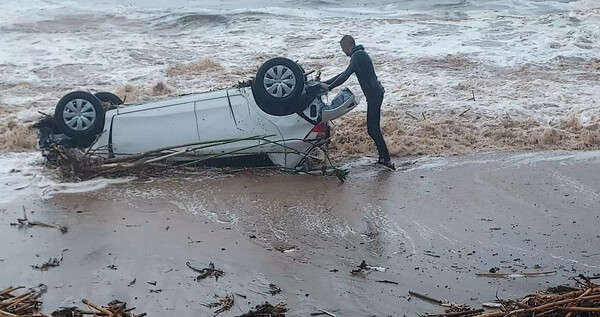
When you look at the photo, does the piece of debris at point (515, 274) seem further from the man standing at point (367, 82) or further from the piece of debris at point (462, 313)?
the man standing at point (367, 82)

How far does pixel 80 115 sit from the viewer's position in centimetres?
852

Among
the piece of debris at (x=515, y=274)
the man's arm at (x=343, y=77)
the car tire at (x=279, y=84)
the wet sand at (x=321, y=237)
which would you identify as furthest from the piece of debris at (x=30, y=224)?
the piece of debris at (x=515, y=274)

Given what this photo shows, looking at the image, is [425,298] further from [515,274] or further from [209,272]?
[209,272]

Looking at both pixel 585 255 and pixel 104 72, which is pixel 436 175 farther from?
pixel 104 72

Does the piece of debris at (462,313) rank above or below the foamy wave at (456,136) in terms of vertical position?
above

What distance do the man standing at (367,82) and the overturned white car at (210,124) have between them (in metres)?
0.24

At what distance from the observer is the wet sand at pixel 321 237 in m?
5.46

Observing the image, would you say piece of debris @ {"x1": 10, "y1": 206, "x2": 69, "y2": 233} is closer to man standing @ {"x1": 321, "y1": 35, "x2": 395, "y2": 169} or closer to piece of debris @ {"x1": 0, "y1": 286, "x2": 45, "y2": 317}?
piece of debris @ {"x1": 0, "y1": 286, "x2": 45, "y2": 317}

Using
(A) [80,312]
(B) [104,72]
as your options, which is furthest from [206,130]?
(B) [104,72]

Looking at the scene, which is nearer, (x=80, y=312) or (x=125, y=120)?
(x=80, y=312)

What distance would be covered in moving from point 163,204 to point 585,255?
12.9 ft

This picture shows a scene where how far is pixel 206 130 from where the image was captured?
334 inches

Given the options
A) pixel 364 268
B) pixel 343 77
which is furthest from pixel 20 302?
pixel 343 77

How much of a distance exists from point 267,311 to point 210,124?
376 centimetres
